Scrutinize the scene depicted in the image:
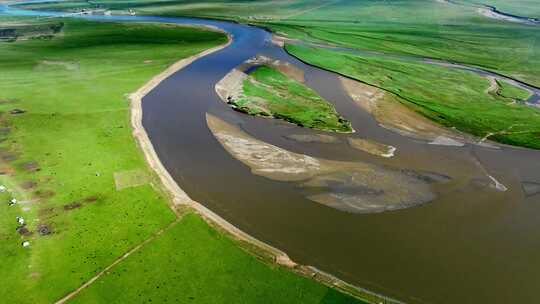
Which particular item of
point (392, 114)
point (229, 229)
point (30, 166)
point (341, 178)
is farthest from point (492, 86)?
point (30, 166)

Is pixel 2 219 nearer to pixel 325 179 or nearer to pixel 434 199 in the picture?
pixel 325 179

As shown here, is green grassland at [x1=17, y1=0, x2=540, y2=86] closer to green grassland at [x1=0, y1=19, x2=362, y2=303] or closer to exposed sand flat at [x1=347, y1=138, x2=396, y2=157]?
exposed sand flat at [x1=347, y1=138, x2=396, y2=157]

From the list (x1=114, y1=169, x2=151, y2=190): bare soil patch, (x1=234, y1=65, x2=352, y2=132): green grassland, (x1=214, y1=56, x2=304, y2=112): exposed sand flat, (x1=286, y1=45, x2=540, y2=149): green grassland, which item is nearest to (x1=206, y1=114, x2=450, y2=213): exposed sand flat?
(x1=234, y1=65, x2=352, y2=132): green grassland

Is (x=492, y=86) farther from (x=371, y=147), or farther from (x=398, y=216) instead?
(x=398, y=216)

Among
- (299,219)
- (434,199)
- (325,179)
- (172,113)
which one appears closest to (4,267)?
(299,219)

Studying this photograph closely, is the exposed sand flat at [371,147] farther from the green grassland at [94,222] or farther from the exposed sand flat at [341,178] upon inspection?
the green grassland at [94,222]
